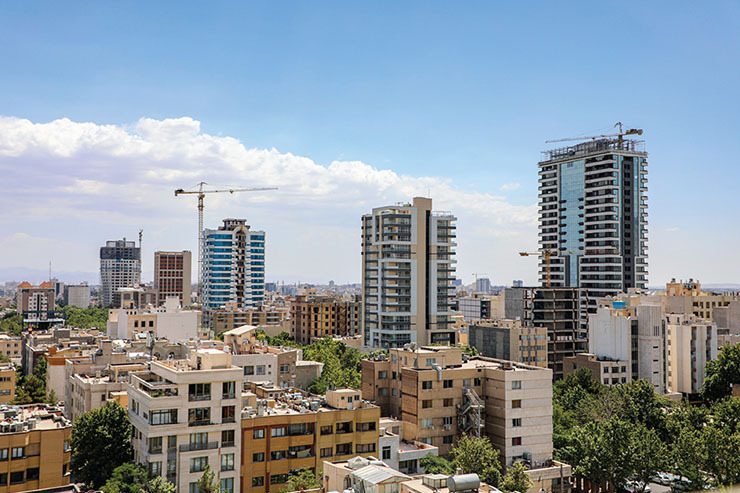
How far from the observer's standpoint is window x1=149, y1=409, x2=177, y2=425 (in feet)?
91.4

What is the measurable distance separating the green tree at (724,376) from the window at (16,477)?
175 ft

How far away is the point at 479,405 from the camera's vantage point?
37.0 metres

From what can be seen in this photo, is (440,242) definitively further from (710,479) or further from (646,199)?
(710,479)

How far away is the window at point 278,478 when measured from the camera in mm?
30656

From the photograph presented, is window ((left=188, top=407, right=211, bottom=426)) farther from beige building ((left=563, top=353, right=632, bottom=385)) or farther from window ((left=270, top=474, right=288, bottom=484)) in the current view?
Result: beige building ((left=563, top=353, right=632, bottom=385))

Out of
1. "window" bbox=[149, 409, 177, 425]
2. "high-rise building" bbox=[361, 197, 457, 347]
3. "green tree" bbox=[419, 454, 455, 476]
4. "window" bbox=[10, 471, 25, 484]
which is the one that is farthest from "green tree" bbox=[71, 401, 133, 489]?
"high-rise building" bbox=[361, 197, 457, 347]

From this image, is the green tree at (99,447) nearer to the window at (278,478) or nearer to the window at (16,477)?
the window at (16,477)

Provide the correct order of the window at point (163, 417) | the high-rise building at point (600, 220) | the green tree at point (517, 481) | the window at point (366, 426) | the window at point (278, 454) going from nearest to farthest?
the window at point (163, 417)
the window at point (278, 454)
the green tree at point (517, 481)
the window at point (366, 426)
the high-rise building at point (600, 220)

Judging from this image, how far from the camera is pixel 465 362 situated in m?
42.0

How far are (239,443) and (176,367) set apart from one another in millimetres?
5316

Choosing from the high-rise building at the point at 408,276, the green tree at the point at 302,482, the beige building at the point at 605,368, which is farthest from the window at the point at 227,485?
the high-rise building at the point at 408,276

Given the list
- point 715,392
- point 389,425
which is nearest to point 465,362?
point 389,425

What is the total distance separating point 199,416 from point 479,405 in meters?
16.3

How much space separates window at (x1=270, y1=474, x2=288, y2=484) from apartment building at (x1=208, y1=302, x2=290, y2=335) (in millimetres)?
62174
